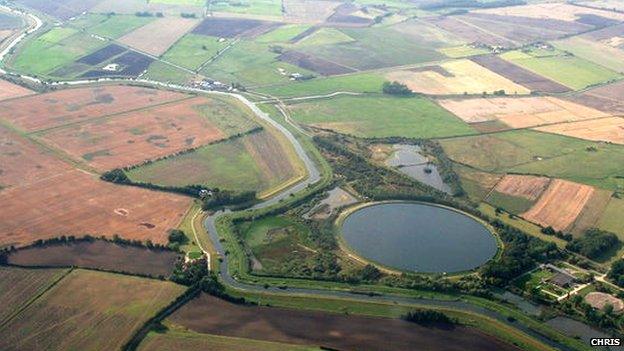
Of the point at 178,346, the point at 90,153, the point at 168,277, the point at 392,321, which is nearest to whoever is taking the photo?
the point at 178,346

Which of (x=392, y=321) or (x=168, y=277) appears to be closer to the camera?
(x=392, y=321)

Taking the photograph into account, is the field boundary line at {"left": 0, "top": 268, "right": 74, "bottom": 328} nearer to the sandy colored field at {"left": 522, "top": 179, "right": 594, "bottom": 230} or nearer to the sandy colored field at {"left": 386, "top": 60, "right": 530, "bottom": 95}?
the sandy colored field at {"left": 522, "top": 179, "right": 594, "bottom": 230}

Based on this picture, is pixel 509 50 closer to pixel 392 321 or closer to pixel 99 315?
pixel 392 321

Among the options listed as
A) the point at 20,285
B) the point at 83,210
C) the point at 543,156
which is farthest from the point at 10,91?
the point at 543,156

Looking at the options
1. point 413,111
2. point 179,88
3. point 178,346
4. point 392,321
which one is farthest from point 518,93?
point 178,346

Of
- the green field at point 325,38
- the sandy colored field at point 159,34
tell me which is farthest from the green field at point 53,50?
the green field at point 325,38

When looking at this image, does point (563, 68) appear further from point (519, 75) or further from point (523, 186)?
point (523, 186)

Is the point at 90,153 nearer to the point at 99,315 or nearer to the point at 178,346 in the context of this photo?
the point at 99,315

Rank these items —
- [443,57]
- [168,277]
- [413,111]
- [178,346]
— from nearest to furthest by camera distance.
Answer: [178,346], [168,277], [413,111], [443,57]
